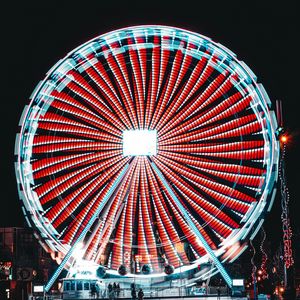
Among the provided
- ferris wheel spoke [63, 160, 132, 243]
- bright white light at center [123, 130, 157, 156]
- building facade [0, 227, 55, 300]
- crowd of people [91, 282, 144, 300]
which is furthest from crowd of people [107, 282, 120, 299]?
building facade [0, 227, 55, 300]

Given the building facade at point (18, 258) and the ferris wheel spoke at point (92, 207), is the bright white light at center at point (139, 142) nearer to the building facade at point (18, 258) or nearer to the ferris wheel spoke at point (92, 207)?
the ferris wheel spoke at point (92, 207)

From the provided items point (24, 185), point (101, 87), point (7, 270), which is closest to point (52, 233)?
point (24, 185)

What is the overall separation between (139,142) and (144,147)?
1.95 feet

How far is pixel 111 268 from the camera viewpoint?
37844 millimetres

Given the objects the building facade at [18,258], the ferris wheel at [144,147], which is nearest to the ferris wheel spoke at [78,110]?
the ferris wheel at [144,147]

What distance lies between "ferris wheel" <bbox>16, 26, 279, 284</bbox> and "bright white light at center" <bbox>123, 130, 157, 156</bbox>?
0.05m

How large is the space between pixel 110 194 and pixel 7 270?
25.6 metres

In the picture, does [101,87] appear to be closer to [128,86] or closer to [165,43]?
[128,86]

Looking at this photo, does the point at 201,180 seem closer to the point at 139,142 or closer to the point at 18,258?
the point at 139,142

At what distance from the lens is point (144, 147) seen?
34.3 meters

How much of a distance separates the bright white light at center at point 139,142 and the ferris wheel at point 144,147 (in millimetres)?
53

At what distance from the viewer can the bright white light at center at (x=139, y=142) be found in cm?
3409

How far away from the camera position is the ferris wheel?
3403 centimetres

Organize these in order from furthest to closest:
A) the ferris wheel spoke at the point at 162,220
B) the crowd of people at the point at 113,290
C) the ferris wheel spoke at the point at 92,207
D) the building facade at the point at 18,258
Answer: the building facade at the point at 18,258 < the ferris wheel spoke at the point at 92,207 < the ferris wheel spoke at the point at 162,220 < the crowd of people at the point at 113,290
